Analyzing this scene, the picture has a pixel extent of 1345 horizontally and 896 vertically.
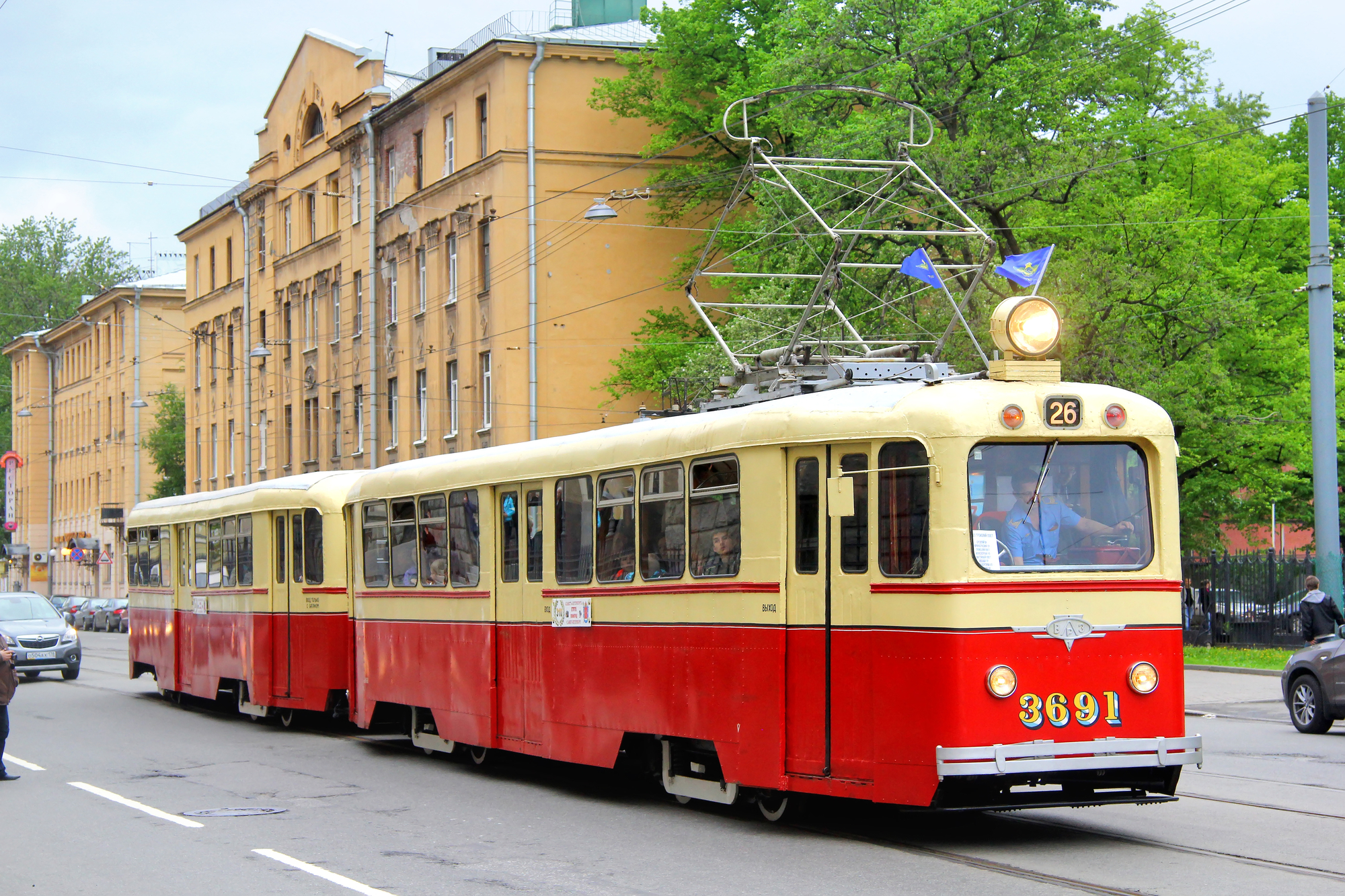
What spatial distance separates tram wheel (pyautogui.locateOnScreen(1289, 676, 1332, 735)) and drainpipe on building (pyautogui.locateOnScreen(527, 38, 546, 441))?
2394 centimetres

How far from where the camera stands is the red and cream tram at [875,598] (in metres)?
9.45

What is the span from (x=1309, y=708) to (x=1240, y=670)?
9.22 metres

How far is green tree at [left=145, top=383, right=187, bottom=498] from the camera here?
229ft

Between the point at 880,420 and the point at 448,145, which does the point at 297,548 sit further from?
the point at 448,145

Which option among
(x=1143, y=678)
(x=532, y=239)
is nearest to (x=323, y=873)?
(x=1143, y=678)

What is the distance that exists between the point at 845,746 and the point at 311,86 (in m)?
47.8

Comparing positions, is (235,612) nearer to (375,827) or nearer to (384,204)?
(375,827)

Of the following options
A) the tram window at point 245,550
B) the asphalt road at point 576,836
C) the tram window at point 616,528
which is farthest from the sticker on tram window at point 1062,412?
the tram window at point 245,550

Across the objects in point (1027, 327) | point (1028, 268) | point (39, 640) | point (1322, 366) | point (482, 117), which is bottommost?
point (39, 640)

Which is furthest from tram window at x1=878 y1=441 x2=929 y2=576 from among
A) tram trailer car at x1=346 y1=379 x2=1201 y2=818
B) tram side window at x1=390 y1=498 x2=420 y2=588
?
tram side window at x1=390 y1=498 x2=420 y2=588

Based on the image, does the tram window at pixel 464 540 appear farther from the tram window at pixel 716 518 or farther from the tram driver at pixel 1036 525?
the tram driver at pixel 1036 525

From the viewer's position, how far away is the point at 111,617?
6159 cm

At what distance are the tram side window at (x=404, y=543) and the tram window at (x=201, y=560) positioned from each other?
648 centimetres

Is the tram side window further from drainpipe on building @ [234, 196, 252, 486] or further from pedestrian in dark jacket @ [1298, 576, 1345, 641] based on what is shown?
drainpipe on building @ [234, 196, 252, 486]
